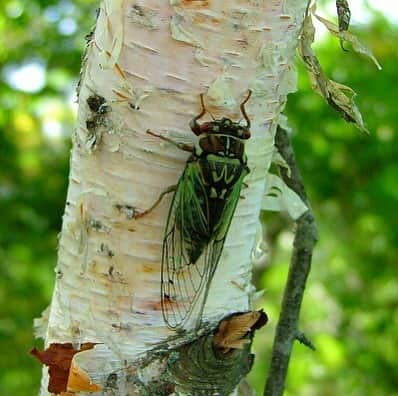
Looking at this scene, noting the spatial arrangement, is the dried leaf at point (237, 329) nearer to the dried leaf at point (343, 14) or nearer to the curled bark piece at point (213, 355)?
the curled bark piece at point (213, 355)

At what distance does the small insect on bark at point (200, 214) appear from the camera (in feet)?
3.14

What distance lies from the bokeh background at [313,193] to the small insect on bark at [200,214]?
6.43 feet

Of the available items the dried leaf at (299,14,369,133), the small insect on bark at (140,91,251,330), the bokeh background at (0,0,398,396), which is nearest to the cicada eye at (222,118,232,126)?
the small insect on bark at (140,91,251,330)

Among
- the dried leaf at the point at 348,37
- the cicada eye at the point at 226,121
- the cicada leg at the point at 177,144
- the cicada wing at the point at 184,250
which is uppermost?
the dried leaf at the point at 348,37

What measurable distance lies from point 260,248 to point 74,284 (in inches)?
12.1

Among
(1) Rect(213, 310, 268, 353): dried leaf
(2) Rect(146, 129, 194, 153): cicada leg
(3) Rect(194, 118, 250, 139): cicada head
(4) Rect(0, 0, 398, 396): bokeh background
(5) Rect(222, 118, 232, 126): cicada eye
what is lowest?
(4) Rect(0, 0, 398, 396): bokeh background

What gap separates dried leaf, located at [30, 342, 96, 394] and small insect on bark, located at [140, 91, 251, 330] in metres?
0.13

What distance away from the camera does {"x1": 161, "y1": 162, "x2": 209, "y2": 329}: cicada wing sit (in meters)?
0.96

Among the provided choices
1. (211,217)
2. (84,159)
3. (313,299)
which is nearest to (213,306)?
(211,217)

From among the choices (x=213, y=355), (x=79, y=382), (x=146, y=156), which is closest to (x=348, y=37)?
(x=146, y=156)

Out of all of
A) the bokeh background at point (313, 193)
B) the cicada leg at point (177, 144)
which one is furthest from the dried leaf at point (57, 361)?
the bokeh background at point (313, 193)

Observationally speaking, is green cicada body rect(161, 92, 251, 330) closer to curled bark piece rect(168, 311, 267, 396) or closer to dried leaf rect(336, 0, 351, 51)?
curled bark piece rect(168, 311, 267, 396)

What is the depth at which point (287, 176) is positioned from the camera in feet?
4.18

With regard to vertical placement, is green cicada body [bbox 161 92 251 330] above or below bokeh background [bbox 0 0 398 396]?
above
